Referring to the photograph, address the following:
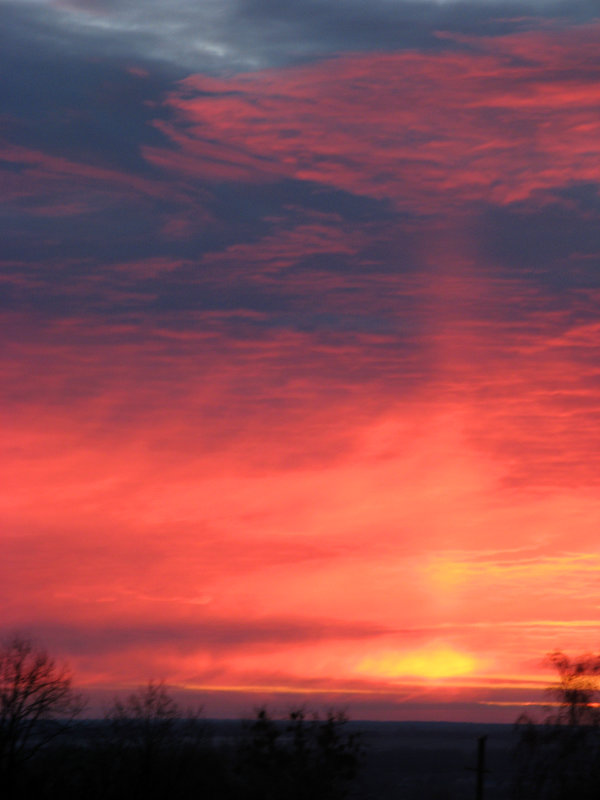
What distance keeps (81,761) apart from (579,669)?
1320 inches

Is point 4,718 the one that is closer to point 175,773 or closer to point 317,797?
point 175,773

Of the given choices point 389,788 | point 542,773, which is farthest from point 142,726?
point 389,788

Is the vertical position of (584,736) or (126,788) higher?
(584,736)

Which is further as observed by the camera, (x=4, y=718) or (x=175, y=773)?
(x=175, y=773)

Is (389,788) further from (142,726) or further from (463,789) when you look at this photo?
(142,726)

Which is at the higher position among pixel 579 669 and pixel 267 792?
pixel 579 669

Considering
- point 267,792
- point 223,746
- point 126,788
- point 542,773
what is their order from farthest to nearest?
point 223,746
point 267,792
point 126,788
point 542,773

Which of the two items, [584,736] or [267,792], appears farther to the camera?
[267,792]

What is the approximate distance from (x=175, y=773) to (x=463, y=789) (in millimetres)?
107055

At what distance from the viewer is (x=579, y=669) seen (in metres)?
61.2

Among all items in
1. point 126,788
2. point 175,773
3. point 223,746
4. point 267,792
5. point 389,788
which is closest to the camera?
point 126,788

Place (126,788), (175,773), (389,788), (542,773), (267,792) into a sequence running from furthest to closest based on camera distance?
(389,788) → (267,792) → (175,773) → (126,788) → (542,773)

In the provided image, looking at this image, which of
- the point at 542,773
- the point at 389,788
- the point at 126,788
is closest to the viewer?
the point at 542,773

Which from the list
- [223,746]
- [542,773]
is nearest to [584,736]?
[542,773]
